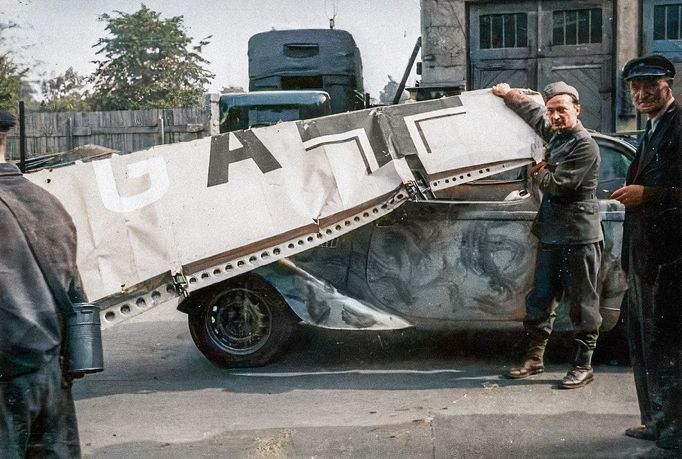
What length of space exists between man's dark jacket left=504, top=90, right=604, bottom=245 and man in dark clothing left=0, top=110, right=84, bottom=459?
3187 millimetres

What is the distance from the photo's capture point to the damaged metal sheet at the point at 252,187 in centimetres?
505

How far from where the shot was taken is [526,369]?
17.5ft

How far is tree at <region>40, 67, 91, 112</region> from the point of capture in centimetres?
922

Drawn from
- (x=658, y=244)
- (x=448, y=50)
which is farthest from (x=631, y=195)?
(x=448, y=50)

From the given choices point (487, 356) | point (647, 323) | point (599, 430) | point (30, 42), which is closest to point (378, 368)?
point (487, 356)

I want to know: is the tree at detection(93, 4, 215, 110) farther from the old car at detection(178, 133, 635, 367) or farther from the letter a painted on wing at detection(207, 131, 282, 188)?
the old car at detection(178, 133, 635, 367)

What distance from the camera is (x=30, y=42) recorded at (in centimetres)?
625

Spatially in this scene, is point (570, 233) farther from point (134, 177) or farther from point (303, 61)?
point (303, 61)

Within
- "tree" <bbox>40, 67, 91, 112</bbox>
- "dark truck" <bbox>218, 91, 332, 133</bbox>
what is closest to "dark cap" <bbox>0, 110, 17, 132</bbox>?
"tree" <bbox>40, 67, 91, 112</bbox>

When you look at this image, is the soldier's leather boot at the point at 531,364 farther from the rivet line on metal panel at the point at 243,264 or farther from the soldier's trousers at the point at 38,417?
the soldier's trousers at the point at 38,417

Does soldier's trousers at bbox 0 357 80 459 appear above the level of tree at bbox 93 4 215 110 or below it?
below

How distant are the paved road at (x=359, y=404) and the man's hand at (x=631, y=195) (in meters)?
1.27

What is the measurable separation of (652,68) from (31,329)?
3.14m

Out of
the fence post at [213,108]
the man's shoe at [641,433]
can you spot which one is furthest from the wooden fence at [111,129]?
the man's shoe at [641,433]
